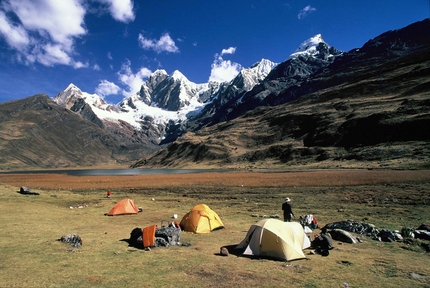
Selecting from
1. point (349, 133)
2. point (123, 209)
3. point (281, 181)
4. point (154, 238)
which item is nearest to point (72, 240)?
point (154, 238)

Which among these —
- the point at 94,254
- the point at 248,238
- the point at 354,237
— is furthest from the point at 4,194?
the point at 354,237

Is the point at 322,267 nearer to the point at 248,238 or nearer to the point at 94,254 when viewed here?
the point at 248,238

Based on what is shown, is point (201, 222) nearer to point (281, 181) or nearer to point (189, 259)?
point (189, 259)

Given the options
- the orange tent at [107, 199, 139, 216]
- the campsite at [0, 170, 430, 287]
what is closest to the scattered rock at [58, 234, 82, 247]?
the campsite at [0, 170, 430, 287]

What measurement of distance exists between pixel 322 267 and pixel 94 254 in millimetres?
10923

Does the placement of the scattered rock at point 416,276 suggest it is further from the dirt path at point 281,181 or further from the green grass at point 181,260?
the dirt path at point 281,181

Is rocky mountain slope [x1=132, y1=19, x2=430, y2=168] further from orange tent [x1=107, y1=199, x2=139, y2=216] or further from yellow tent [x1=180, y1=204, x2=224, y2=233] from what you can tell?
orange tent [x1=107, y1=199, x2=139, y2=216]

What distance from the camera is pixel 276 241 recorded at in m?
13.4

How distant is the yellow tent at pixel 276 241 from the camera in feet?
43.2

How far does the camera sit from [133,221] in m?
23.2

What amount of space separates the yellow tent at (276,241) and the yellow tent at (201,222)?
523 centimetres

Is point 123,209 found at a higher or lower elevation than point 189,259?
higher

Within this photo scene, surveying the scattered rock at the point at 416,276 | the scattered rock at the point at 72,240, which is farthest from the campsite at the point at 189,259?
the scattered rock at the point at 72,240

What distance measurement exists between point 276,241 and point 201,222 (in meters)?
7.24
